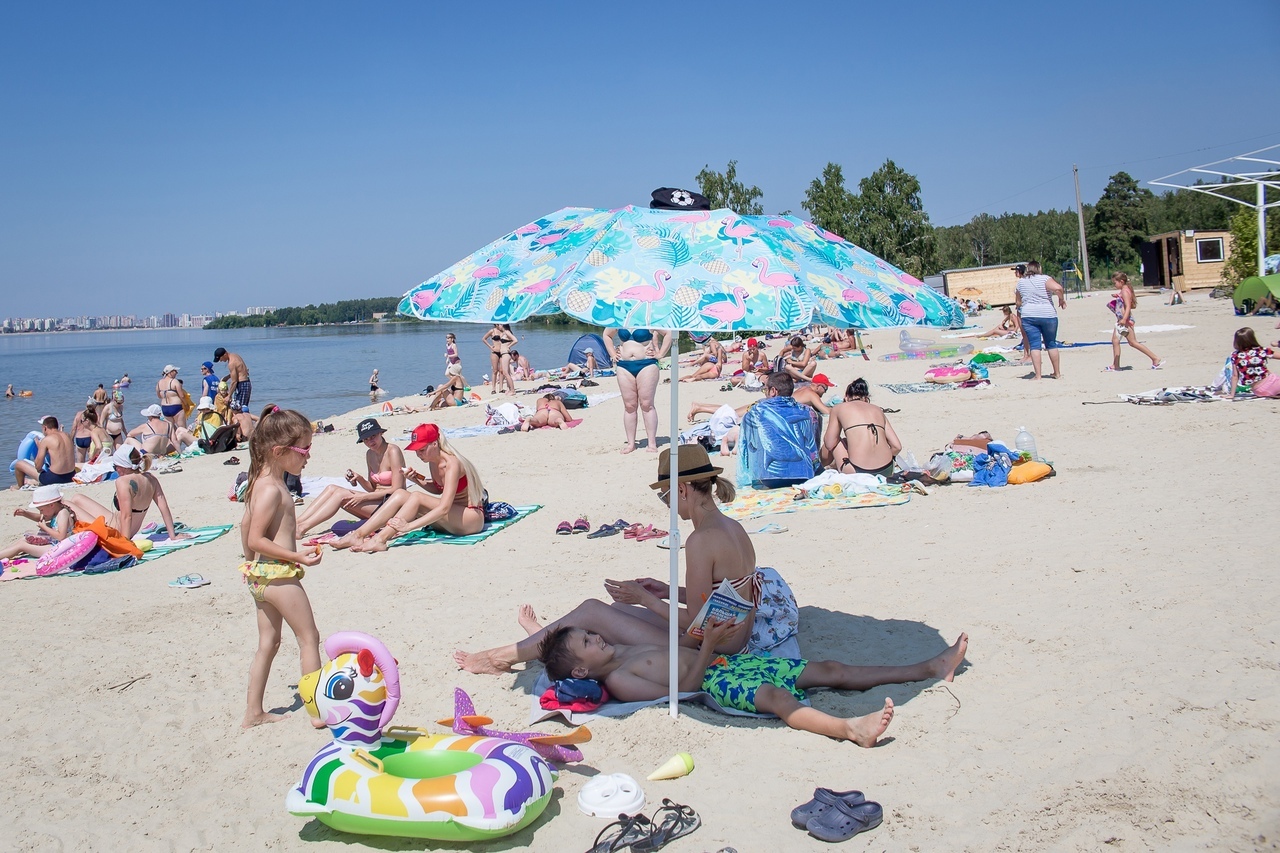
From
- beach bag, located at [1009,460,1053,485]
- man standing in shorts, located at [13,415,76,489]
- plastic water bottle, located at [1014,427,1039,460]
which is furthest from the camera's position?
man standing in shorts, located at [13,415,76,489]

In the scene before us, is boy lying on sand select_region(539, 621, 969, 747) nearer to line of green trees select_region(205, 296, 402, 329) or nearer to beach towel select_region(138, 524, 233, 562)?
beach towel select_region(138, 524, 233, 562)

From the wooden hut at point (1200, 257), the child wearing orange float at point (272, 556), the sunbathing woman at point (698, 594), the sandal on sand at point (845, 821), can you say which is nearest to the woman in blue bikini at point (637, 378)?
the sunbathing woman at point (698, 594)

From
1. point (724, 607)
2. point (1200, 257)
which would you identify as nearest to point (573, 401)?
point (724, 607)

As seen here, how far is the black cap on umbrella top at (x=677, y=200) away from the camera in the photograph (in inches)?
143

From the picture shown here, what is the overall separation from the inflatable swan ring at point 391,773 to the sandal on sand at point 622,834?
0.25 meters

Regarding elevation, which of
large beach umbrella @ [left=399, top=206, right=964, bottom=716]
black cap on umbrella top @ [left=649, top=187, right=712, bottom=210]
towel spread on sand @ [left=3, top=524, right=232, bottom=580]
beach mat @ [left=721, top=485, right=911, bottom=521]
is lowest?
towel spread on sand @ [left=3, top=524, right=232, bottom=580]

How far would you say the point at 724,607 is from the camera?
395 cm

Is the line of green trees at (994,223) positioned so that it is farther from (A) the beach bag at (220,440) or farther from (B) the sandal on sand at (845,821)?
(B) the sandal on sand at (845,821)

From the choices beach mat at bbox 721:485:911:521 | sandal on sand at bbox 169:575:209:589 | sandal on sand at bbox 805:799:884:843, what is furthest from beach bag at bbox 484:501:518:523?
sandal on sand at bbox 805:799:884:843

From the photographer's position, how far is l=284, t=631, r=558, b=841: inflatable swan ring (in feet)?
10.0

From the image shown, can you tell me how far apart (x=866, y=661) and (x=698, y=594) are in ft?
3.52

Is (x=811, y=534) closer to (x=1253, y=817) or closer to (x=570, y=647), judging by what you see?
(x=570, y=647)

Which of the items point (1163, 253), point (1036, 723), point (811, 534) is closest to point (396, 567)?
point (811, 534)

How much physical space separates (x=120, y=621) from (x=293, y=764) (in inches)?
115
